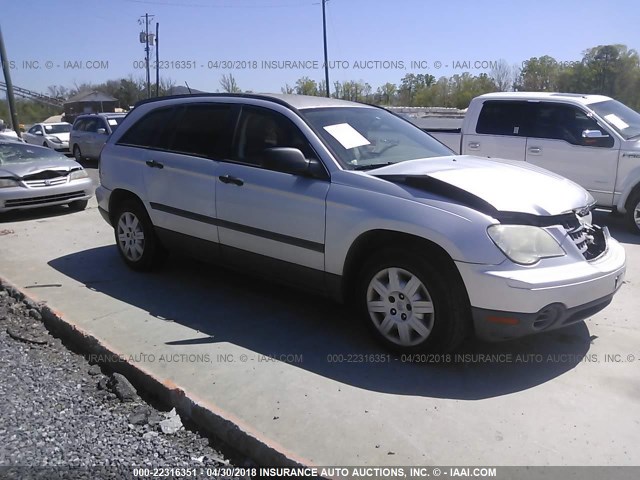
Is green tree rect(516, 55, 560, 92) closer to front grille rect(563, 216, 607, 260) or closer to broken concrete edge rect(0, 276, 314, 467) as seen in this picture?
front grille rect(563, 216, 607, 260)

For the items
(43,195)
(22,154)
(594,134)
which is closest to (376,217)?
(594,134)

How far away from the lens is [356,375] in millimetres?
3709

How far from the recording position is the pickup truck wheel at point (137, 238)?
18.7ft

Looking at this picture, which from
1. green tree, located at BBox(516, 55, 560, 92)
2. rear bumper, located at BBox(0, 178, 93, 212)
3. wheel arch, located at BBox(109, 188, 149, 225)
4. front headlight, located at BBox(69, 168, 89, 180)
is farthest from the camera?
green tree, located at BBox(516, 55, 560, 92)

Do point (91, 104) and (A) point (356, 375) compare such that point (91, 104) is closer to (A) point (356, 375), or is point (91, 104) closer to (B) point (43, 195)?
(B) point (43, 195)

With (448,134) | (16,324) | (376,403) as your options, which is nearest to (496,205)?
(376,403)

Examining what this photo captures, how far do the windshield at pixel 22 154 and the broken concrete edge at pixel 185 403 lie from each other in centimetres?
589

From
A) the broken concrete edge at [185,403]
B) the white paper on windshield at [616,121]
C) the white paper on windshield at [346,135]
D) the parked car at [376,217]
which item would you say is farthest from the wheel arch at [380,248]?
the white paper on windshield at [616,121]

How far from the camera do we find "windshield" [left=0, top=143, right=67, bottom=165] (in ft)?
31.4

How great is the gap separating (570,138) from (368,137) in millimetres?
4705

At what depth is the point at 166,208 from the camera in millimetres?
5363

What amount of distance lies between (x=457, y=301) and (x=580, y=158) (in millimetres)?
5432

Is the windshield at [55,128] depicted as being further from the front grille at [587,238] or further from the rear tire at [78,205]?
the front grille at [587,238]

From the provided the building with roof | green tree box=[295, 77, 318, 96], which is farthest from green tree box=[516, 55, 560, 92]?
the building with roof
